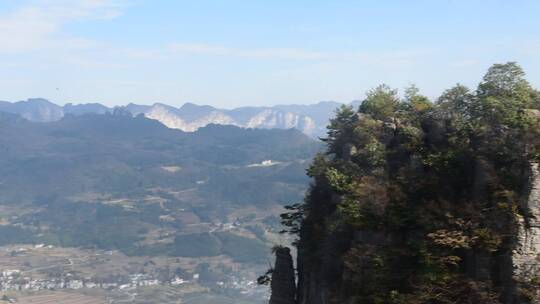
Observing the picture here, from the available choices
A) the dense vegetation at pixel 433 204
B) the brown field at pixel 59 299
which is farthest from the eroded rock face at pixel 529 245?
the brown field at pixel 59 299

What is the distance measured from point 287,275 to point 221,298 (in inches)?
6230

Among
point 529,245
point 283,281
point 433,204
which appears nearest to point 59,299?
point 283,281

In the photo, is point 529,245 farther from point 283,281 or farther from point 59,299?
point 59,299

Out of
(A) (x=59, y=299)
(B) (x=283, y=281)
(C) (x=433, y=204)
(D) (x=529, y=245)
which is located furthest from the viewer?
(A) (x=59, y=299)

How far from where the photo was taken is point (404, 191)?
25.9 metres

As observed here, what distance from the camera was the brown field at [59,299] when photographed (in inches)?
6909

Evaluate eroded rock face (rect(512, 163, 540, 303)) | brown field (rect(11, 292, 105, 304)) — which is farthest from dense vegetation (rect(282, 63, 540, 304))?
brown field (rect(11, 292, 105, 304))

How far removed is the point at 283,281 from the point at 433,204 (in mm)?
15062

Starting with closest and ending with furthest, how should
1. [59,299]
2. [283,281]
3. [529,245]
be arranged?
[529,245], [283,281], [59,299]

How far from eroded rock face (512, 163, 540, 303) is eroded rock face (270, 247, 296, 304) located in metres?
17.8

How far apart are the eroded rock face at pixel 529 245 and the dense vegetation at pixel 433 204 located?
231mm

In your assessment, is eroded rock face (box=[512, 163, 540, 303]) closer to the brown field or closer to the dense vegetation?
the dense vegetation

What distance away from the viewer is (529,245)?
20.4m

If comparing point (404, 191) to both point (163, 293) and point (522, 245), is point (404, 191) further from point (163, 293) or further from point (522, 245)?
point (163, 293)
